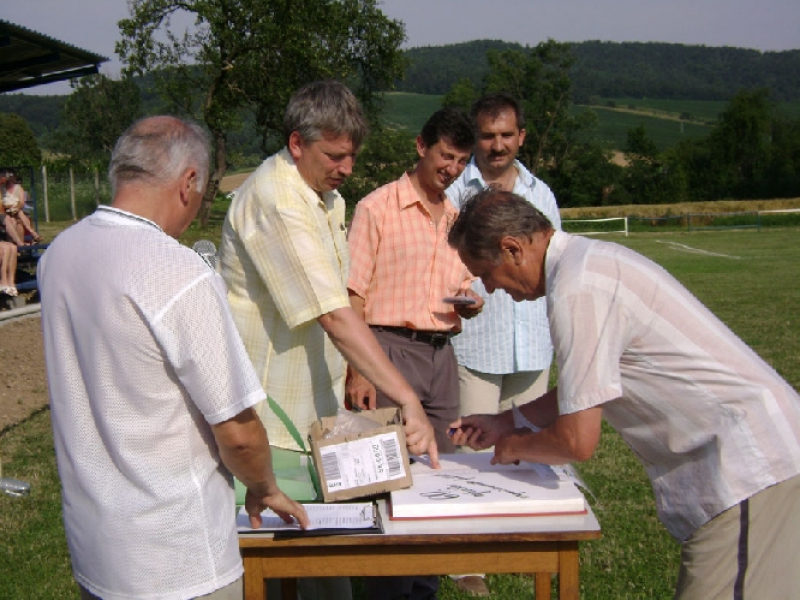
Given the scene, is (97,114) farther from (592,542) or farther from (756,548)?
(756,548)

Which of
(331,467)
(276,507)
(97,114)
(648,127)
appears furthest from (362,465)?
(648,127)

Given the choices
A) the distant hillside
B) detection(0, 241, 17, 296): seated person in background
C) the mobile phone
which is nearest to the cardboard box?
the mobile phone

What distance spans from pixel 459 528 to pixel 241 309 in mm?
1132

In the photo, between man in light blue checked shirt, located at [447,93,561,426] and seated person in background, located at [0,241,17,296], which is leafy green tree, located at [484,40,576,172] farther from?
man in light blue checked shirt, located at [447,93,561,426]

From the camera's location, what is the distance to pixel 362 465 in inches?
106

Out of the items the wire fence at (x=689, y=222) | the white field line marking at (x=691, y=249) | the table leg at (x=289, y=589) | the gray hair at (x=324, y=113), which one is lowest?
the wire fence at (x=689, y=222)

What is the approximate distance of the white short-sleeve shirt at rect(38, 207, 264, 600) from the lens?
208 cm

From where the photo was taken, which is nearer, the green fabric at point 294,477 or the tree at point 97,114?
the green fabric at point 294,477

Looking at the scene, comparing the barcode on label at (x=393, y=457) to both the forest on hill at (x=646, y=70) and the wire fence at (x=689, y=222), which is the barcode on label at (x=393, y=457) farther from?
the forest on hill at (x=646, y=70)

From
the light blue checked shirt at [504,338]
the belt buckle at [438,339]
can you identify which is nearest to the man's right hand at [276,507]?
the belt buckle at [438,339]

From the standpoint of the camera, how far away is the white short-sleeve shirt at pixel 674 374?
2396mm

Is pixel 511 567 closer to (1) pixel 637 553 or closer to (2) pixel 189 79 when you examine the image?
(1) pixel 637 553

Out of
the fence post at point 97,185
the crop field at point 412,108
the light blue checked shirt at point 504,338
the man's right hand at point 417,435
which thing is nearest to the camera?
the man's right hand at point 417,435

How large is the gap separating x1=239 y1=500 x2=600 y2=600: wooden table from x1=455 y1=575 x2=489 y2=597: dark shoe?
6.57 feet
